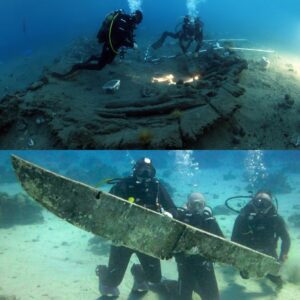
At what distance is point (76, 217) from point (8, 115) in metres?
4.43

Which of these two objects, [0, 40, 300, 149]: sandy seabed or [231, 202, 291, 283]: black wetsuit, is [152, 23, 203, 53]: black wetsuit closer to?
[0, 40, 300, 149]: sandy seabed

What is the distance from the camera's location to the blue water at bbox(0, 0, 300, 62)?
1360 centimetres

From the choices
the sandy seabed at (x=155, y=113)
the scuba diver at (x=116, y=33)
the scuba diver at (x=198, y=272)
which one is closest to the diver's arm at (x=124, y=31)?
the scuba diver at (x=116, y=33)

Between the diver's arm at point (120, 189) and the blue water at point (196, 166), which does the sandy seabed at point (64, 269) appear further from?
the blue water at point (196, 166)

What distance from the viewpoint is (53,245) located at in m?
12.0

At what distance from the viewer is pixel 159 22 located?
14406mm

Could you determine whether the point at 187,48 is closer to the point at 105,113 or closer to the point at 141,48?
the point at 141,48

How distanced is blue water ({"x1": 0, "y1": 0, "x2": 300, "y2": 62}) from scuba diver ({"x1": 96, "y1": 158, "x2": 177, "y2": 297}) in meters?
7.82

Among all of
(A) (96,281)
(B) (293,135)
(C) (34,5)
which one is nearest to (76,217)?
(B) (293,135)

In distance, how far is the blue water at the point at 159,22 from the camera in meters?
13.6

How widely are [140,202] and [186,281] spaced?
1.83 metres

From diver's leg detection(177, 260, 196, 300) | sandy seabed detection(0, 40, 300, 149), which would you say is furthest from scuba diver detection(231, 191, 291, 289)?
sandy seabed detection(0, 40, 300, 149)

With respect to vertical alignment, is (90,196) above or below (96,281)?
above

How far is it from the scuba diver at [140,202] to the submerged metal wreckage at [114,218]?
256 centimetres
